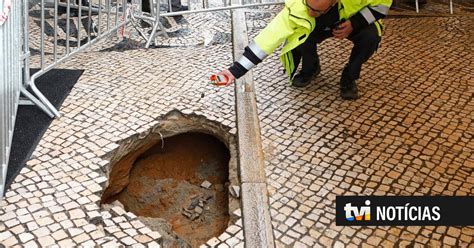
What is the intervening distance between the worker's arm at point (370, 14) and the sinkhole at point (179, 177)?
4.19 ft

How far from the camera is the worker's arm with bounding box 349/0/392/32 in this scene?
3703mm

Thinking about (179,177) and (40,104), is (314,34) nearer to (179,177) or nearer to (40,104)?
(179,177)

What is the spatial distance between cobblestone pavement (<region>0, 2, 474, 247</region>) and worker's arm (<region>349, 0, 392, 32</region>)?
64 cm

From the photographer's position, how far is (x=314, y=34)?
396 cm

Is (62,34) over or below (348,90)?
over

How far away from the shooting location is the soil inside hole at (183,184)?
3552 mm

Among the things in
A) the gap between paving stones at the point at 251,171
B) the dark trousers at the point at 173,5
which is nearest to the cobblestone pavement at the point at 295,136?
the gap between paving stones at the point at 251,171

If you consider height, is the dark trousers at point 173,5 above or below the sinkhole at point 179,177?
above

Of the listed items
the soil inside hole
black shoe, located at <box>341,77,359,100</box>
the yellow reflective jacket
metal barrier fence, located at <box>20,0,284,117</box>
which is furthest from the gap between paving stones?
metal barrier fence, located at <box>20,0,284,117</box>

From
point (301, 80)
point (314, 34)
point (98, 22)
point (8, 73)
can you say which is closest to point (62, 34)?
point (98, 22)

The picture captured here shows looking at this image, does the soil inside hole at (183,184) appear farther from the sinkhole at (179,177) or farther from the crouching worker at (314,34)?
the crouching worker at (314,34)

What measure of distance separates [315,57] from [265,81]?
0.47 meters

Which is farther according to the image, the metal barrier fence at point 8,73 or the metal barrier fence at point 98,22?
the metal barrier fence at point 98,22

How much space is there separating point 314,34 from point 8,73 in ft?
7.35
